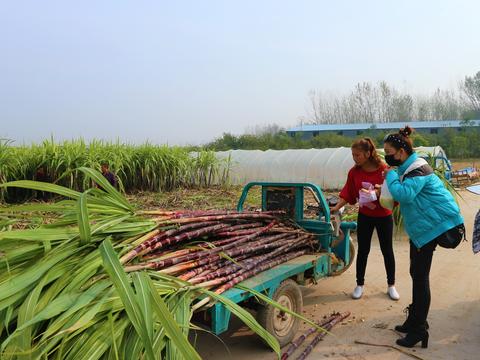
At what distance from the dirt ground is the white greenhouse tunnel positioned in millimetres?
9860

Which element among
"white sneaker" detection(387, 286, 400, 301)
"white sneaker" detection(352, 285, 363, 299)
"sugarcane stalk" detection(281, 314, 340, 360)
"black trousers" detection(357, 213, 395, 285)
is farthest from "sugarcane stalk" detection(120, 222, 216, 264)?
"white sneaker" detection(387, 286, 400, 301)

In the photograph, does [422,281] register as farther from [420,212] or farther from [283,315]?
[283,315]

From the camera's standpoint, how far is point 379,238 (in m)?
4.52

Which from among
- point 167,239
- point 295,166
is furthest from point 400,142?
point 295,166

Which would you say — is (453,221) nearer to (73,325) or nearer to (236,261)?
(236,261)

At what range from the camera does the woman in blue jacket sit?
338 cm

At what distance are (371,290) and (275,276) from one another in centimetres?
195

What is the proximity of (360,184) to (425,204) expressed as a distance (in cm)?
104

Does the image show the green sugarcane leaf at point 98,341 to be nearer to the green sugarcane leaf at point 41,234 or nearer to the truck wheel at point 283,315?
the green sugarcane leaf at point 41,234

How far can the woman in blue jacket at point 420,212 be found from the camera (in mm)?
3377

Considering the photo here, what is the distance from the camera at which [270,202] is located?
15.1 feet

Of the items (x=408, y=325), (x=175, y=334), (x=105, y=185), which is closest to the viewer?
(x=175, y=334)

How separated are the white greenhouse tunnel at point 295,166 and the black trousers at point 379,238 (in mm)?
10695

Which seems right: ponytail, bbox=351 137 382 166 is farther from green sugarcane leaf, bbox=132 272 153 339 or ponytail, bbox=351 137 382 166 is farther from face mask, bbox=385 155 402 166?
green sugarcane leaf, bbox=132 272 153 339
